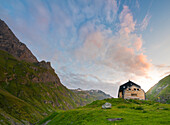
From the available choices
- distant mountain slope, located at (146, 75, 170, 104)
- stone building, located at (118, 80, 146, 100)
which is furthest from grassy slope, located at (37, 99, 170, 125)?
distant mountain slope, located at (146, 75, 170, 104)

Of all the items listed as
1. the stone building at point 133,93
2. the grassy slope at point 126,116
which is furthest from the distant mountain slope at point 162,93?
the grassy slope at point 126,116

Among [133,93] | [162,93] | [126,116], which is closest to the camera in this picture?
[126,116]

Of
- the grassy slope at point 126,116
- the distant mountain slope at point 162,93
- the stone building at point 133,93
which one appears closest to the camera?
the grassy slope at point 126,116

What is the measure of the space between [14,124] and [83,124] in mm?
138309

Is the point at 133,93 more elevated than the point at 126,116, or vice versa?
the point at 133,93

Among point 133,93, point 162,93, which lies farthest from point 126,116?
point 162,93

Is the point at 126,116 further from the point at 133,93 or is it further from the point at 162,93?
the point at 162,93

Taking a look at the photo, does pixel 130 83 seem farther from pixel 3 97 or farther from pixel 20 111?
pixel 3 97

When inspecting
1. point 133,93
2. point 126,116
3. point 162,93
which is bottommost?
point 126,116

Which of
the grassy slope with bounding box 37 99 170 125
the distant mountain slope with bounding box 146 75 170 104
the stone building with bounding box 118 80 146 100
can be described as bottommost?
the grassy slope with bounding box 37 99 170 125

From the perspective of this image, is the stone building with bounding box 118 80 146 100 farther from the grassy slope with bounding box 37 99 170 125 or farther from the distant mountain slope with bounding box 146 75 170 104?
the distant mountain slope with bounding box 146 75 170 104

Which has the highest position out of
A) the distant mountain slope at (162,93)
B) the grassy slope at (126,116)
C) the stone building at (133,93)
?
the distant mountain slope at (162,93)

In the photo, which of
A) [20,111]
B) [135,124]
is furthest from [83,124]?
[20,111]

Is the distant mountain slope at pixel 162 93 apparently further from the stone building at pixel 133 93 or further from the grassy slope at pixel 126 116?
the grassy slope at pixel 126 116
